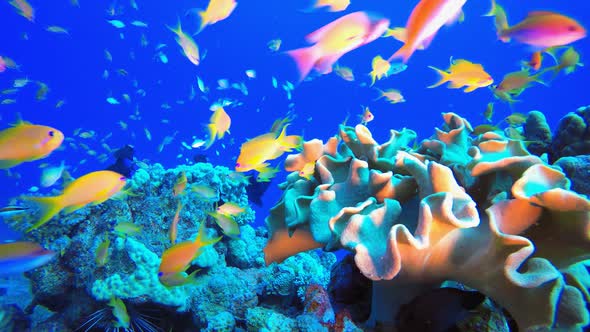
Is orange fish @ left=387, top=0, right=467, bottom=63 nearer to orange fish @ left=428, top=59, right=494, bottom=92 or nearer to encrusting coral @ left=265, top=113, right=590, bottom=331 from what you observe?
encrusting coral @ left=265, top=113, right=590, bottom=331

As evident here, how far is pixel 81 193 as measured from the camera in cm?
230

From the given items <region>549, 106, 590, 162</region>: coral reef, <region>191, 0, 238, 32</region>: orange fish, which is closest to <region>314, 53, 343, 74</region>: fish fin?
<region>191, 0, 238, 32</region>: orange fish

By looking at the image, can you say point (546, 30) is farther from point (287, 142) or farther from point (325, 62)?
point (287, 142)

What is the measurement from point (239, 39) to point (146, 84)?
19146mm

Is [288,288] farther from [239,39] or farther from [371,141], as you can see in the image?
[239,39]

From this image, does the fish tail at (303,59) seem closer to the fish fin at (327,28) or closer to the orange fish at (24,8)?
the fish fin at (327,28)

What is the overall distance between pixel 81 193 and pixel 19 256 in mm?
762

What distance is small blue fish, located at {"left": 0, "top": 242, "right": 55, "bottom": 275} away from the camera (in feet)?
7.81

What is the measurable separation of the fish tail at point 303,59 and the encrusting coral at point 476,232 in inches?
28.5

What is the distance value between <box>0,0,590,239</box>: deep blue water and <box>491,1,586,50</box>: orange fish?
44674mm

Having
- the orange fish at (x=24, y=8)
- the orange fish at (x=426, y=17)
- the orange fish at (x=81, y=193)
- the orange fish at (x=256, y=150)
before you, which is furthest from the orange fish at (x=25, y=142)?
the orange fish at (x=24, y=8)

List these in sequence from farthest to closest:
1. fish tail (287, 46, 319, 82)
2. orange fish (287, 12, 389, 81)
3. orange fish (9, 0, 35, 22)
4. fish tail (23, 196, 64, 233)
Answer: orange fish (9, 0, 35, 22) < fish tail (23, 196, 64, 233) < fish tail (287, 46, 319, 82) < orange fish (287, 12, 389, 81)

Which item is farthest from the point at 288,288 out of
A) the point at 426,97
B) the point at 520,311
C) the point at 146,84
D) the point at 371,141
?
the point at 426,97

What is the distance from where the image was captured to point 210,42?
58.3m
